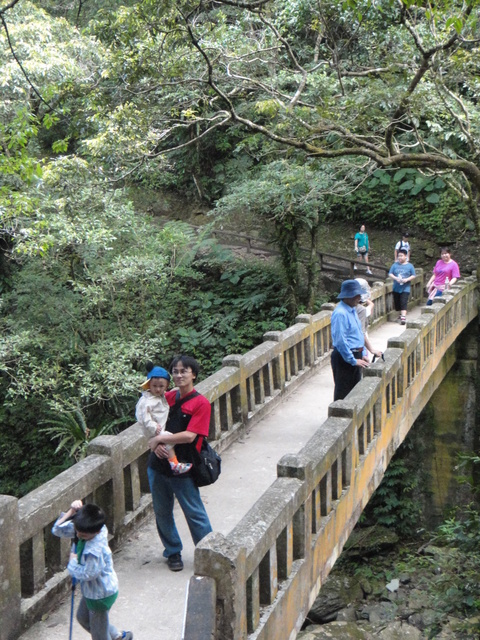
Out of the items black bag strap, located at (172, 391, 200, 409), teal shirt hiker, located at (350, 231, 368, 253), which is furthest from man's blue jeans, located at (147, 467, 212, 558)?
teal shirt hiker, located at (350, 231, 368, 253)

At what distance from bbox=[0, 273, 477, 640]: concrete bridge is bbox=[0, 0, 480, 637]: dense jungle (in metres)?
3.03

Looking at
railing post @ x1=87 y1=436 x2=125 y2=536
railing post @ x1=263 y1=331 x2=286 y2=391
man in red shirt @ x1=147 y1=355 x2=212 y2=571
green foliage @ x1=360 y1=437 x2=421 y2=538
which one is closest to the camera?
man in red shirt @ x1=147 y1=355 x2=212 y2=571

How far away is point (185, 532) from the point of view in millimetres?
5266

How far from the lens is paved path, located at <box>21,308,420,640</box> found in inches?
159

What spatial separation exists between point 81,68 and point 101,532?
1317cm

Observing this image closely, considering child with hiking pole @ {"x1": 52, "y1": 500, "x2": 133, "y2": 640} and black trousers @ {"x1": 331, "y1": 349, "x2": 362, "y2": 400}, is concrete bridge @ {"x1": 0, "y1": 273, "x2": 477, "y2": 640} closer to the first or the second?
black trousers @ {"x1": 331, "y1": 349, "x2": 362, "y2": 400}

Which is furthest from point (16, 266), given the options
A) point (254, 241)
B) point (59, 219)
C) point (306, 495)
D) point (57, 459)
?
point (306, 495)

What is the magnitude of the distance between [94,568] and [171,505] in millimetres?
1054

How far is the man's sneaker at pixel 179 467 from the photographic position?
14.3 feet

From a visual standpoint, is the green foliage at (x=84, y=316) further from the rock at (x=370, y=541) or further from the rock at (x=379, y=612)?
the rock at (x=379, y=612)

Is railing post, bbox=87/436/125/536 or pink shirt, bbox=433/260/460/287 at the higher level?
pink shirt, bbox=433/260/460/287

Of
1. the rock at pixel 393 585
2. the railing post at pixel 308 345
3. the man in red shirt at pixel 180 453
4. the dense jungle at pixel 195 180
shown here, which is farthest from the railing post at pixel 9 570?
the rock at pixel 393 585

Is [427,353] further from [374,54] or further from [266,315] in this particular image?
[266,315]

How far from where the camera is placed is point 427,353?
34.6ft
